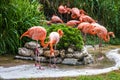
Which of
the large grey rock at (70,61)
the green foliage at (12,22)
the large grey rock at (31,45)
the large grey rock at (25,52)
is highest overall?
the green foliage at (12,22)

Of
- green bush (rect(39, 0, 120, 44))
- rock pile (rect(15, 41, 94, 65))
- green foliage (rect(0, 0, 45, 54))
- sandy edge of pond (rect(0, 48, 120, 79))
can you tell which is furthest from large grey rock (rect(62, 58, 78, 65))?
green bush (rect(39, 0, 120, 44))

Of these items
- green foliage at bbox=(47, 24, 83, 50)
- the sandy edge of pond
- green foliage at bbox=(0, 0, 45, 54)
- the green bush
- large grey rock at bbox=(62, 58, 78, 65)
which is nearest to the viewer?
the sandy edge of pond

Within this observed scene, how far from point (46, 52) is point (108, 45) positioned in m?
3.66

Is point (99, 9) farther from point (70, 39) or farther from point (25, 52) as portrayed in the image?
point (25, 52)

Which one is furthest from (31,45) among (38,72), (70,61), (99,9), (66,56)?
(99,9)

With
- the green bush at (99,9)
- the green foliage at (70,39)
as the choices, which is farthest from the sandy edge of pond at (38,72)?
the green bush at (99,9)

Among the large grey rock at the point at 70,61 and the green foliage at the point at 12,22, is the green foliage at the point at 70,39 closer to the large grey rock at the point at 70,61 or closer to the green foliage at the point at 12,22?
the large grey rock at the point at 70,61

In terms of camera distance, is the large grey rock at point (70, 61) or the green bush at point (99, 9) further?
the green bush at point (99, 9)

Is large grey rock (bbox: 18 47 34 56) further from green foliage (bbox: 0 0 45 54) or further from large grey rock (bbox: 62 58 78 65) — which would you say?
large grey rock (bbox: 62 58 78 65)

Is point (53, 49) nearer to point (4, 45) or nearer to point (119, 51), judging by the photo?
point (4, 45)

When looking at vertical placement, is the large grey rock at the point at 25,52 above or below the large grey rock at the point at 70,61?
above

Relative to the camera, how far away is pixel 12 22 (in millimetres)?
10023

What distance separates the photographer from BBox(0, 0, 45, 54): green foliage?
9.92 meters

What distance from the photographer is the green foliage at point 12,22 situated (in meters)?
9.92
